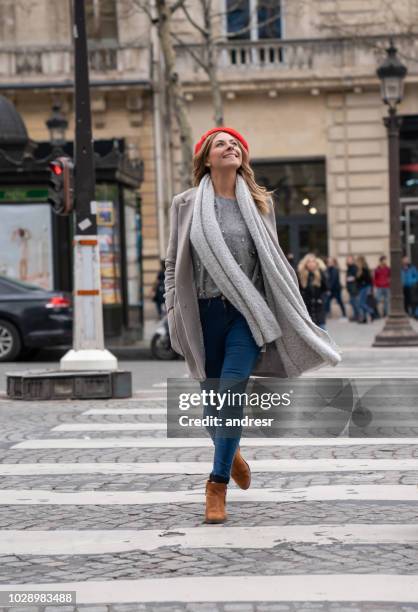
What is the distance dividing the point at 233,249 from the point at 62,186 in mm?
8192

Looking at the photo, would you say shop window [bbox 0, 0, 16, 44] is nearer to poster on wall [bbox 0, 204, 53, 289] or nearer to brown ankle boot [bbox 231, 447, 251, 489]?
poster on wall [bbox 0, 204, 53, 289]

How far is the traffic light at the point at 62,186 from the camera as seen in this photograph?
1413 centimetres

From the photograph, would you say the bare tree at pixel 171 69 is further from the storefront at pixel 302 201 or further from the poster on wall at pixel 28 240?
the storefront at pixel 302 201

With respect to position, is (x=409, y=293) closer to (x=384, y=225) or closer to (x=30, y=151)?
(x=384, y=225)

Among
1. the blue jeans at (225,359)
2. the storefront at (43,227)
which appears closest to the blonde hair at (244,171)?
the blue jeans at (225,359)

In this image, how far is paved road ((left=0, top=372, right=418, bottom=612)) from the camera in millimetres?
4895

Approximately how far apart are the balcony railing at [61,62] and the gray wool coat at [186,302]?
80.1 feet

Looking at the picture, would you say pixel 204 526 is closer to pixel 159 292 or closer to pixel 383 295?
pixel 159 292

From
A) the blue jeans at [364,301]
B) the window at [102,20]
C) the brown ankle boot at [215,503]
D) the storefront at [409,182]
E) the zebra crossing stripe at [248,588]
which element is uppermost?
the window at [102,20]

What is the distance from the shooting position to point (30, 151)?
20.9 m

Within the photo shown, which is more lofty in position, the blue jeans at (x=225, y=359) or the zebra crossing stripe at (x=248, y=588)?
the blue jeans at (x=225, y=359)

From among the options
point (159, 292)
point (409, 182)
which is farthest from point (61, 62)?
point (409, 182)

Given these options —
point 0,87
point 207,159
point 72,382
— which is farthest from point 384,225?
point 207,159

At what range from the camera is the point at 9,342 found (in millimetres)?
19016
